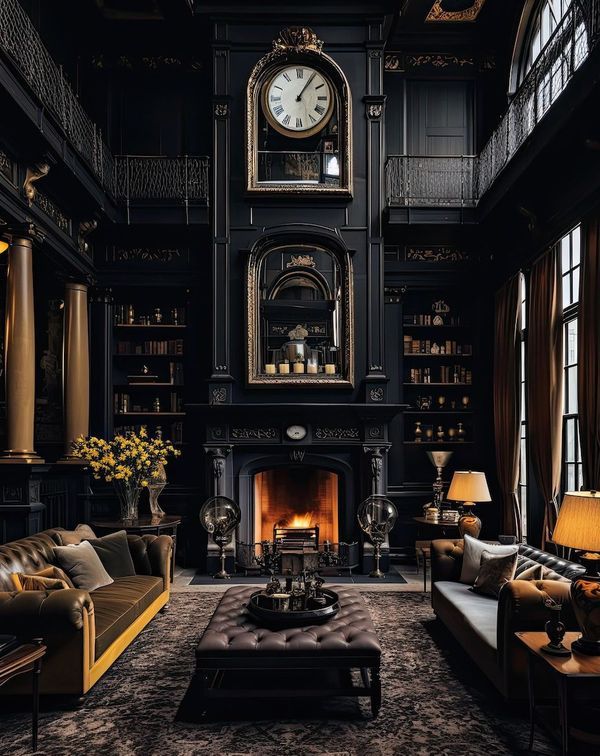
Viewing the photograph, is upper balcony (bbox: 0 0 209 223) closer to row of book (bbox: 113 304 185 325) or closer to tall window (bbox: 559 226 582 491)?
row of book (bbox: 113 304 185 325)

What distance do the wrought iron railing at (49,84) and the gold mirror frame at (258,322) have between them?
199 centimetres

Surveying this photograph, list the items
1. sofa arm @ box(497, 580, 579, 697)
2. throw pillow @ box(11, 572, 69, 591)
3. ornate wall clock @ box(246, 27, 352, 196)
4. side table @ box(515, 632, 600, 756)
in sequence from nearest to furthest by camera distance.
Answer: side table @ box(515, 632, 600, 756), sofa arm @ box(497, 580, 579, 697), throw pillow @ box(11, 572, 69, 591), ornate wall clock @ box(246, 27, 352, 196)

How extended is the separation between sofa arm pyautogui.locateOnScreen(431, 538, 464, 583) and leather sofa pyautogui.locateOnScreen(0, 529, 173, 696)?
2.38m

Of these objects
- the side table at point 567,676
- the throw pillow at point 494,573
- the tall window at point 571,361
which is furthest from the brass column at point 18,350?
the tall window at point 571,361

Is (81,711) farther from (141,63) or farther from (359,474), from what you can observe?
(141,63)

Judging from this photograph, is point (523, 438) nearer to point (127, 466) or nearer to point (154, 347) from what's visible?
point (127, 466)

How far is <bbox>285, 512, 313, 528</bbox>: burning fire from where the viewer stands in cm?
876

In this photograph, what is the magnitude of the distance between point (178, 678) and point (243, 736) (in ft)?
3.38

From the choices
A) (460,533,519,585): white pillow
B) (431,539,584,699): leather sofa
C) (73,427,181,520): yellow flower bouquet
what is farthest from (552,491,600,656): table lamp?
(73,427,181,520): yellow flower bouquet

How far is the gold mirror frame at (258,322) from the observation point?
27.6 ft

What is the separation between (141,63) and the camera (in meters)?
Answer: 9.23

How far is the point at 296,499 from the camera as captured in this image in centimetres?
881

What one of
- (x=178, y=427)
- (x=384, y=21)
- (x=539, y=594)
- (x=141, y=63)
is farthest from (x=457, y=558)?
(x=141, y=63)

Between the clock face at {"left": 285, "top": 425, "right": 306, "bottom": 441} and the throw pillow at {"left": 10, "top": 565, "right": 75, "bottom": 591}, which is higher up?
the clock face at {"left": 285, "top": 425, "right": 306, "bottom": 441}
